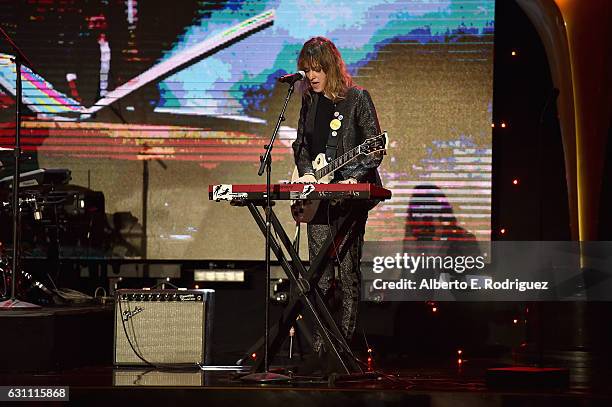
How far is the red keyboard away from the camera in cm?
455

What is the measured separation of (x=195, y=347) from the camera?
17.6 feet

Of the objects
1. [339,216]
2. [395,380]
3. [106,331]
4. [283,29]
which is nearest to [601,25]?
[283,29]

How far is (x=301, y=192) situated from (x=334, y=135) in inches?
25.7

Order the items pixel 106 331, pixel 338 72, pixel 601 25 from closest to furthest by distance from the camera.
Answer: pixel 338 72
pixel 106 331
pixel 601 25

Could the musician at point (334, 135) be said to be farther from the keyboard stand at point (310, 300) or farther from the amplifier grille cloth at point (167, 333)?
the amplifier grille cloth at point (167, 333)

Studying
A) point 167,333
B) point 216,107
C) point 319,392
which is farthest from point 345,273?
point 216,107

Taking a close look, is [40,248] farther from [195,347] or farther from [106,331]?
[195,347]

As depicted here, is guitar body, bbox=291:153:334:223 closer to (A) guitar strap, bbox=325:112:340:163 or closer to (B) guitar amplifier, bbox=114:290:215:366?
(A) guitar strap, bbox=325:112:340:163

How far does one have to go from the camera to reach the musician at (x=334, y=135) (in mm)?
5070

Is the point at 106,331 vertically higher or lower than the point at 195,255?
lower

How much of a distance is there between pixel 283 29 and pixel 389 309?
7.27ft

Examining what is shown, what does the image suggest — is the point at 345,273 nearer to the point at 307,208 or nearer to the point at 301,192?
the point at 307,208

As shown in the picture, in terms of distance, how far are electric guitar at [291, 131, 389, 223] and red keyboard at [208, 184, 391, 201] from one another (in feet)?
0.73

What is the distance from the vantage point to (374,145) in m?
4.75
